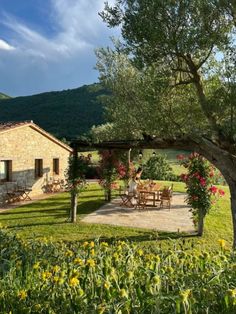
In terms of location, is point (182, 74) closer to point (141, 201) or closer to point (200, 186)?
point (200, 186)

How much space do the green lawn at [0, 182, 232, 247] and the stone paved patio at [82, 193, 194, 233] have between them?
22.4 inches

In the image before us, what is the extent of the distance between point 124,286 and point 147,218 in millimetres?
11717

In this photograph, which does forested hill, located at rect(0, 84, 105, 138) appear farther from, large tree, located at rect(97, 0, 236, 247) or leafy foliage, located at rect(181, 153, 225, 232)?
large tree, located at rect(97, 0, 236, 247)

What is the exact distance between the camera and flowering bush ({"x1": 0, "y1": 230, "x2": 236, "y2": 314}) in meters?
2.41

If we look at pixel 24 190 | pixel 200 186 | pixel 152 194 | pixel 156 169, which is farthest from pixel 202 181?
pixel 156 169

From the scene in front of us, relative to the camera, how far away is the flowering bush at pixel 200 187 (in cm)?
1157

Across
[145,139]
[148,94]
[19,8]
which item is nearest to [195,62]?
Answer: [148,94]

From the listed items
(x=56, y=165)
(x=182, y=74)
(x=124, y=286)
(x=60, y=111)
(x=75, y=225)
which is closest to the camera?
(x=124, y=286)

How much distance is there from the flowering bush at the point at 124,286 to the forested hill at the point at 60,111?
145ft

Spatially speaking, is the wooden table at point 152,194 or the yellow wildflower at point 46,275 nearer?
the yellow wildflower at point 46,275

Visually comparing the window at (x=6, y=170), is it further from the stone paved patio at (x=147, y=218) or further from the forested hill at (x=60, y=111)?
the forested hill at (x=60, y=111)

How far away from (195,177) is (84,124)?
43607 mm

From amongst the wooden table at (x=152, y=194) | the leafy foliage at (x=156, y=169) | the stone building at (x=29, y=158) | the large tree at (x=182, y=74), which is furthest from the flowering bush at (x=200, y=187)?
the leafy foliage at (x=156, y=169)

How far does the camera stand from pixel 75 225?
42.7 ft
